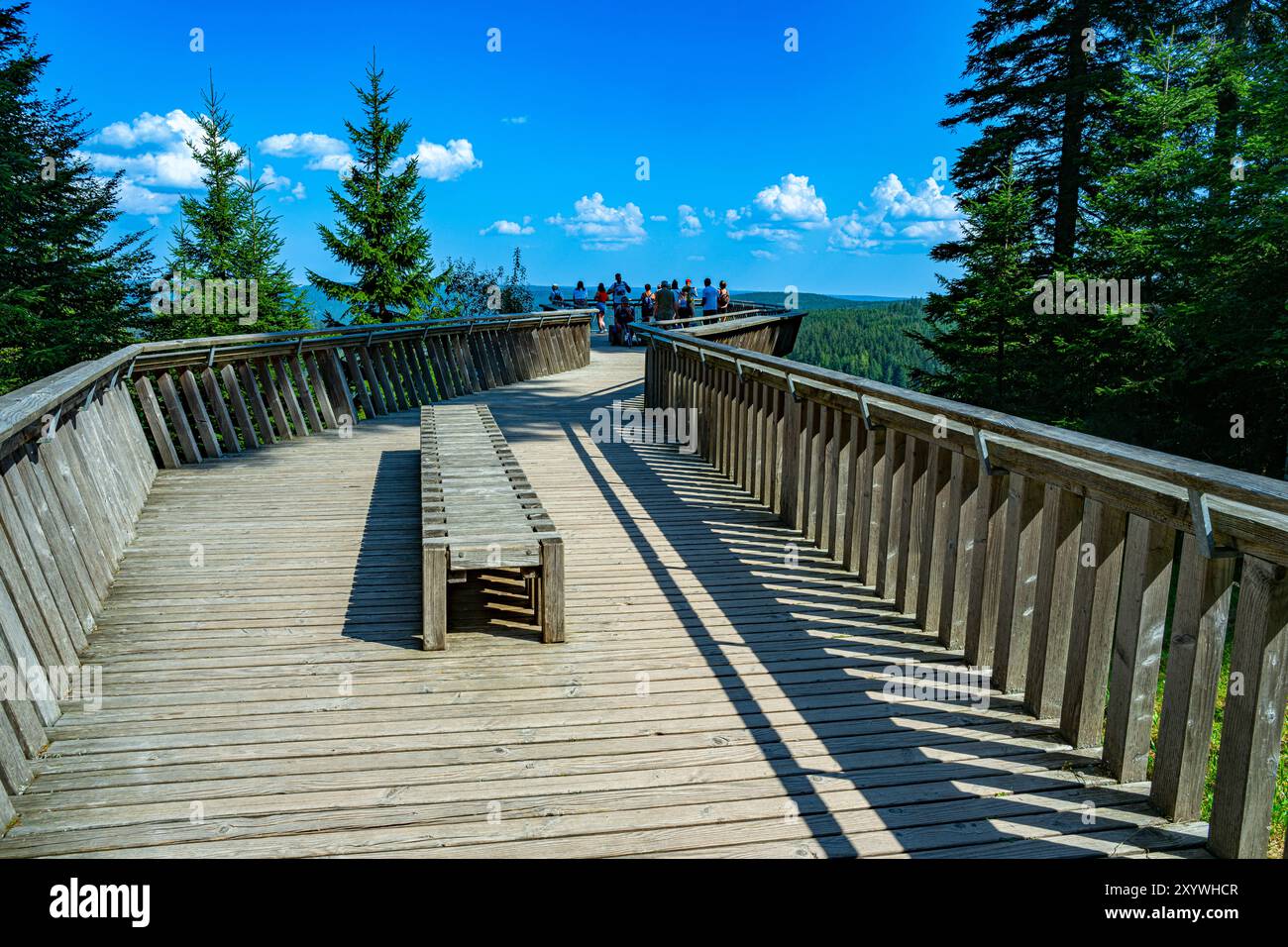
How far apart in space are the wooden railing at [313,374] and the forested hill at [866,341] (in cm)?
6133

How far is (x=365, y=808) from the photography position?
3080 mm

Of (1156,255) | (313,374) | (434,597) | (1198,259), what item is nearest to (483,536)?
(434,597)

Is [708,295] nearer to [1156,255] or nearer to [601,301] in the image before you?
[601,301]

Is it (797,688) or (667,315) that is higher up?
(667,315)

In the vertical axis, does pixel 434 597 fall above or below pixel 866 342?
below

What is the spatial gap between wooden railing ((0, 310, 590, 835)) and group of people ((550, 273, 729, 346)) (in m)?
10.2

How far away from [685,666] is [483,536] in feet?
4.15

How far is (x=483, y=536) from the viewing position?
4672 mm

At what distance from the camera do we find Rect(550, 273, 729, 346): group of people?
24344 mm

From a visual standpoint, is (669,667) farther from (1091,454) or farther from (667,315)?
(667,315)

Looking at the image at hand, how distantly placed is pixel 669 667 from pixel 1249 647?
8.10 feet

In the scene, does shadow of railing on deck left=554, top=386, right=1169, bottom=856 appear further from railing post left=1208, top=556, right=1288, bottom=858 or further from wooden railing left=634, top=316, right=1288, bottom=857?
railing post left=1208, top=556, right=1288, bottom=858
